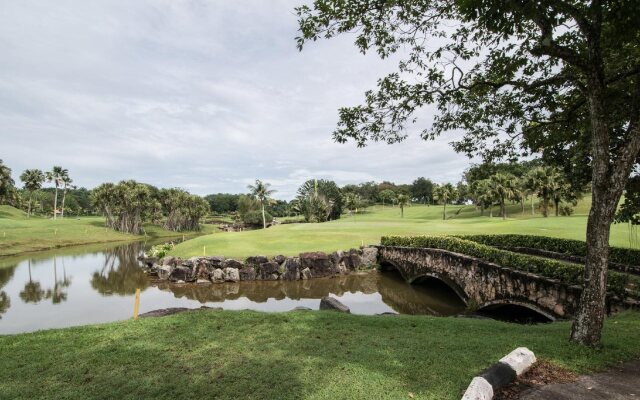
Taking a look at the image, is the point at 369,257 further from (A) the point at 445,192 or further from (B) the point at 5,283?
(A) the point at 445,192

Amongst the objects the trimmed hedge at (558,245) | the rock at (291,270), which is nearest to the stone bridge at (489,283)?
the trimmed hedge at (558,245)

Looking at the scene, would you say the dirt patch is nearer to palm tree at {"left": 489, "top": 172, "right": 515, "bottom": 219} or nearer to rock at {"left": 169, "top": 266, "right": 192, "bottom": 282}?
rock at {"left": 169, "top": 266, "right": 192, "bottom": 282}

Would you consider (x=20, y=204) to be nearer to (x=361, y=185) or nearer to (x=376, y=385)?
(x=361, y=185)

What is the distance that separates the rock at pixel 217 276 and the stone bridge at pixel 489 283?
1565cm

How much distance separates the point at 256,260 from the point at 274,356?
993 inches

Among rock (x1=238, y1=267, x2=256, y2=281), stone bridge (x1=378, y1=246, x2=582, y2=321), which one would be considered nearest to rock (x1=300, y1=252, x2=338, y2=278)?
rock (x1=238, y1=267, x2=256, y2=281)

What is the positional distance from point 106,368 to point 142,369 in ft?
2.58

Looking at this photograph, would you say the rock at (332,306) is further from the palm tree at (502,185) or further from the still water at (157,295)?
the palm tree at (502,185)

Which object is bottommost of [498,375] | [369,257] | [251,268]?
[251,268]

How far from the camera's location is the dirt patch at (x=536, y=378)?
6023 mm

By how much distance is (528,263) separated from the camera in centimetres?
1596

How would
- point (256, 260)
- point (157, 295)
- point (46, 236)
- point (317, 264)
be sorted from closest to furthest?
point (157, 295), point (256, 260), point (317, 264), point (46, 236)

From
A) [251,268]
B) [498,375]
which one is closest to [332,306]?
[498,375]

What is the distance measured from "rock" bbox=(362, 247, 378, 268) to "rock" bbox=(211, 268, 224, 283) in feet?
44.8
